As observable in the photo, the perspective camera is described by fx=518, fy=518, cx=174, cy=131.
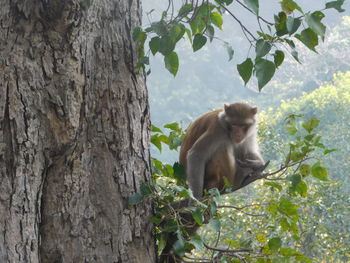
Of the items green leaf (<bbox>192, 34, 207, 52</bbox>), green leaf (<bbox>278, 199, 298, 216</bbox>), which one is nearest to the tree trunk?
green leaf (<bbox>192, 34, 207, 52</bbox>)

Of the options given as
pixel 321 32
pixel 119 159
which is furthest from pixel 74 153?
pixel 321 32

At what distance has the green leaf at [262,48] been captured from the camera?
2.17 m

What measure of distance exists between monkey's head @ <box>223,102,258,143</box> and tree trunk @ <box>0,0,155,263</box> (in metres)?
1.25

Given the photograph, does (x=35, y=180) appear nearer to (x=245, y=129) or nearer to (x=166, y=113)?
(x=245, y=129)

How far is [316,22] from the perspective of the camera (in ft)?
6.75

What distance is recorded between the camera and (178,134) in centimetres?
362

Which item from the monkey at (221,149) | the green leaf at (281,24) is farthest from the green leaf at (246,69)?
the monkey at (221,149)

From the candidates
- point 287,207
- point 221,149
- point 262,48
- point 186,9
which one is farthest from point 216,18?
point 221,149

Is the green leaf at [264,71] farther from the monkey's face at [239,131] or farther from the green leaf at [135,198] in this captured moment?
the monkey's face at [239,131]

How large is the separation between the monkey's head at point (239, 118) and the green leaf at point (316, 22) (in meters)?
1.83

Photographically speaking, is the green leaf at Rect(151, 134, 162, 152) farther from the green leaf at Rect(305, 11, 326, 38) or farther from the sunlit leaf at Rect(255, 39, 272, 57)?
the green leaf at Rect(305, 11, 326, 38)

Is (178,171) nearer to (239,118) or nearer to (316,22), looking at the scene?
(239,118)

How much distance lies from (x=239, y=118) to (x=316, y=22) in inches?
72.9

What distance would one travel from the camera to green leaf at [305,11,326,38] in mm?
2049
